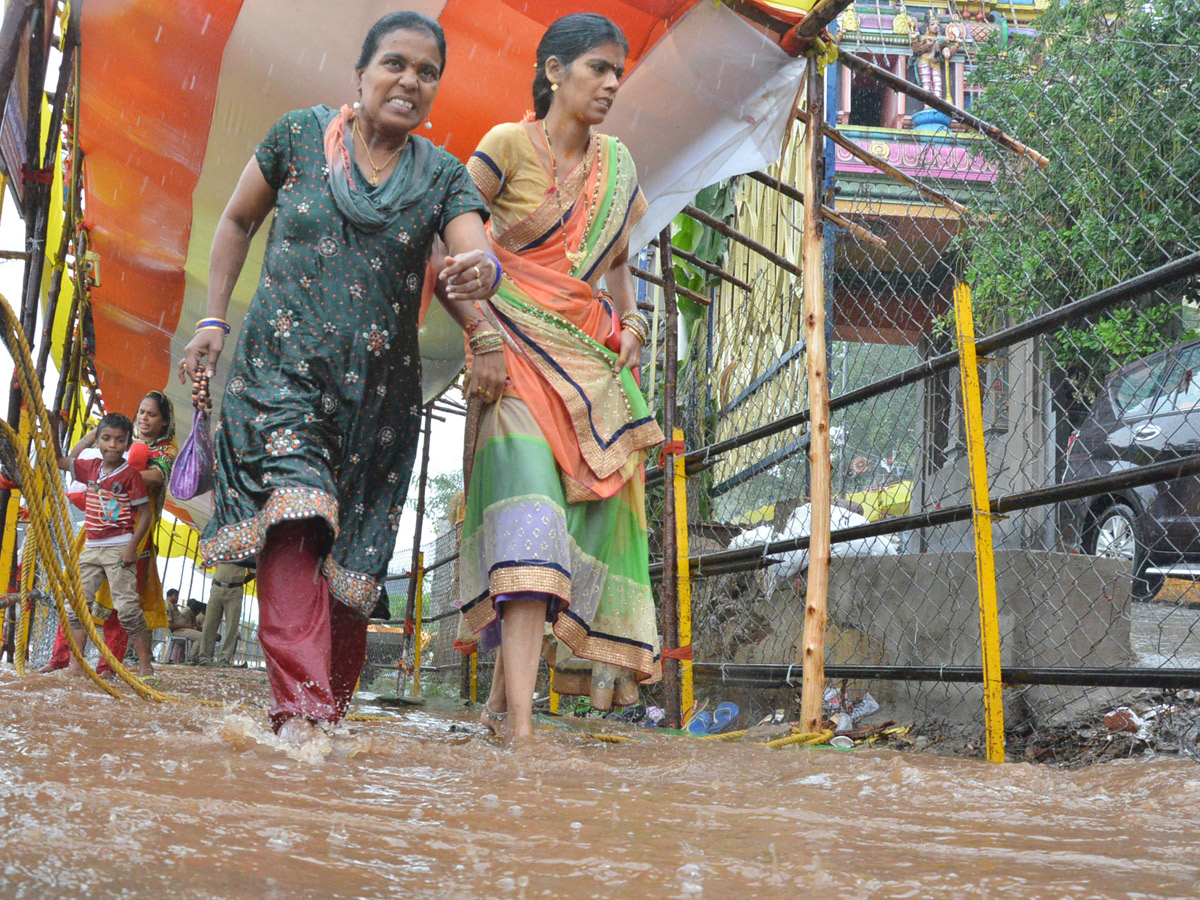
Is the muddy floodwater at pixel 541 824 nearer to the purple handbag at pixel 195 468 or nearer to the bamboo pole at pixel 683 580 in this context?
the purple handbag at pixel 195 468

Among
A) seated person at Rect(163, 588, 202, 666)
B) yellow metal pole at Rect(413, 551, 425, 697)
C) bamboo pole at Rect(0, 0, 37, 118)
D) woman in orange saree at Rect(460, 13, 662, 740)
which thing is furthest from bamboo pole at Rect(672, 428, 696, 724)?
seated person at Rect(163, 588, 202, 666)

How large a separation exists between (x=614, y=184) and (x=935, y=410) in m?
1.88

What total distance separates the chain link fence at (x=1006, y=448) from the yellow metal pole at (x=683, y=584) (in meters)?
0.10

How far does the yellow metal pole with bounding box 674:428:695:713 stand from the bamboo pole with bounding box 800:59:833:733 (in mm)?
772

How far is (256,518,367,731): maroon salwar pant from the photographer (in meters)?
2.31

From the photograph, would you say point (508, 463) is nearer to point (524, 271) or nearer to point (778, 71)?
point (524, 271)

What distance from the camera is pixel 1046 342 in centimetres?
364

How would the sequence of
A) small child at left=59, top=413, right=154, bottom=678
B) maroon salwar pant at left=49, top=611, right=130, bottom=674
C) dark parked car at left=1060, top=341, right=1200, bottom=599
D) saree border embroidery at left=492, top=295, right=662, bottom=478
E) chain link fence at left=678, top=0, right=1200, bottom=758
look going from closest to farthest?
saree border embroidery at left=492, top=295, right=662, bottom=478, chain link fence at left=678, top=0, right=1200, bottom=758, dark parked car at left=1060, top=341, right=1200, bottom=599, small child at left=59, top=413, right=154, bottom=678, maroon salwar pant at left=49, top=611, right=130, bottom=674

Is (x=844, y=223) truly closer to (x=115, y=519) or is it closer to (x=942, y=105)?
(x=942, y=105)

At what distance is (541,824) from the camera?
1.30 m

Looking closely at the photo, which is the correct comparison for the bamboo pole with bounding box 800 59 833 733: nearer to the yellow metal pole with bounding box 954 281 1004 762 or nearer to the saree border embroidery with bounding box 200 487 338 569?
the yellow metal pole with bounding box 954 281 1004 762

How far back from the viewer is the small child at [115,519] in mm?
5391

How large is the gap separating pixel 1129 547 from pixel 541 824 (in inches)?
211

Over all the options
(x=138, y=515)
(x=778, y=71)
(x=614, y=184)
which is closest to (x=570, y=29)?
(x=614, y=184)
